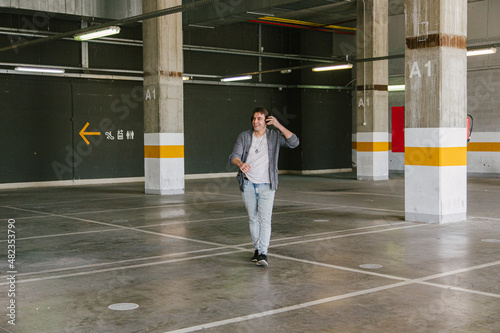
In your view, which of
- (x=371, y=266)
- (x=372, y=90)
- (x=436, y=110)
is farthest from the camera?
(x=372, y=90)

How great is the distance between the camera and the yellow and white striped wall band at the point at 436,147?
444 inches

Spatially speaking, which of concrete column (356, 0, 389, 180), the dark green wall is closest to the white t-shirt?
the dark green wall

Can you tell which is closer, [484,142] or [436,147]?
[436,147]

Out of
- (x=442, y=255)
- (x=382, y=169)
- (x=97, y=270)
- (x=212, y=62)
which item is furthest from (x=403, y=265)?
(x=212, y=62)

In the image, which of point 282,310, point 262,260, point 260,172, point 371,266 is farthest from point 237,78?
point 282,310

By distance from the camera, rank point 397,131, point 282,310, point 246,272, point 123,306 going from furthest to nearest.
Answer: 1. point 397,131
2. point 246,272
3. point 123,306
4. point 282,310

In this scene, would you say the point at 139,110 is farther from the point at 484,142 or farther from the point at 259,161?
the point at 259,161

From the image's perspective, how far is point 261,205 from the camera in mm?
7734

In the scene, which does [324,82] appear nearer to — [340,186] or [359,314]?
[340,186]

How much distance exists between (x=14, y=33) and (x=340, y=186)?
1243 cm

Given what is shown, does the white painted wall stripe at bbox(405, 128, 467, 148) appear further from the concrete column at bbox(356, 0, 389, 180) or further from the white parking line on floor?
the concrete column at bbox(356, 0, 389, 180)

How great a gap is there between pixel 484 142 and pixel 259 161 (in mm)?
19958

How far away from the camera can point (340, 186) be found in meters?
20.8

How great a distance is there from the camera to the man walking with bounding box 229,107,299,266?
25.4ft
